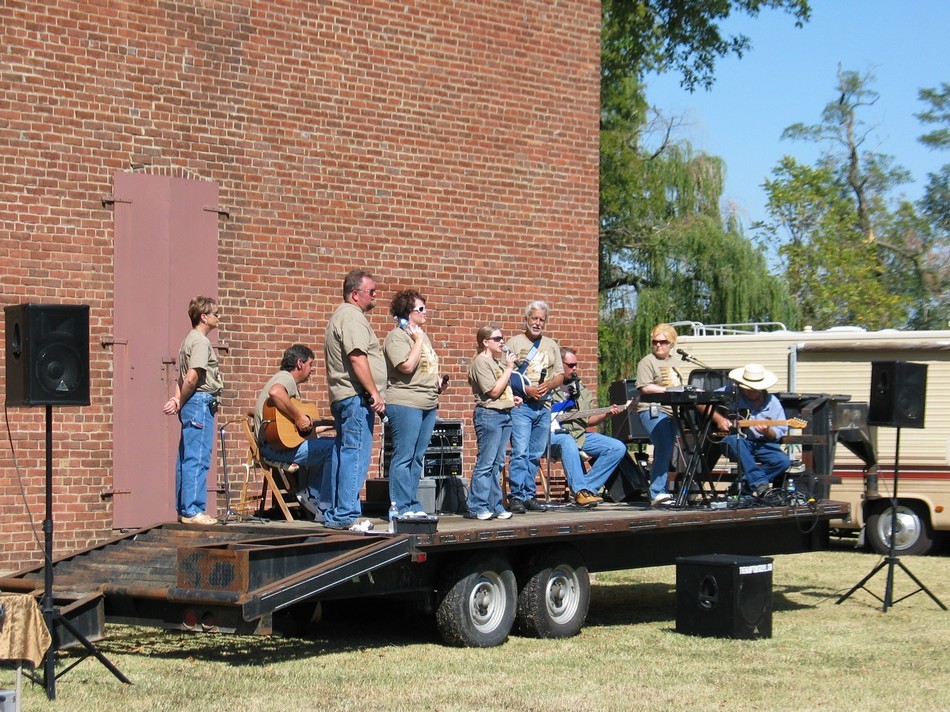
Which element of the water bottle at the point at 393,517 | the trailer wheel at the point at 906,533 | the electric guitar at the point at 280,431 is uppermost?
the electric guitar at the point at 280,431

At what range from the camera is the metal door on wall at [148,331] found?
12.3 meters

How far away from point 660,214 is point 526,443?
21238mm

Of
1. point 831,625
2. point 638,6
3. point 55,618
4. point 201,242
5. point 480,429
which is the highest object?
point 638,6

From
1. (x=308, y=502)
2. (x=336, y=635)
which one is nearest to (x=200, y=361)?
(x=308, y=502)

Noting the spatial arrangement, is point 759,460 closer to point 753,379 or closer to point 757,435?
point 757,435

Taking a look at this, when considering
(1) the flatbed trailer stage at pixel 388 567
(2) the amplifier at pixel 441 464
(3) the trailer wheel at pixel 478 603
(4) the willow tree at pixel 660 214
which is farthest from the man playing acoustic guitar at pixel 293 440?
(4) the willow tree at pixel 660 214

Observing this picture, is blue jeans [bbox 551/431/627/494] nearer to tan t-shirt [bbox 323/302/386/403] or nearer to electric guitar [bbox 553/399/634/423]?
electric guitar [bbox 553/399/634/423]

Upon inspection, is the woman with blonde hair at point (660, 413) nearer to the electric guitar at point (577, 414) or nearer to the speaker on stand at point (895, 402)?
the electric guitar at point (577, 414)

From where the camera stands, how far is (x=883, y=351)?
17.2 m

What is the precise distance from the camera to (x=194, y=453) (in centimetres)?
987

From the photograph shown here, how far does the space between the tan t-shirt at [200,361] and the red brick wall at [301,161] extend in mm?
2547

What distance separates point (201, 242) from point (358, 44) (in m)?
2.63

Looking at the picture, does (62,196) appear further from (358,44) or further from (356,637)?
(356,637)

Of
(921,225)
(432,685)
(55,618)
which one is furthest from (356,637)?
(921,225)
